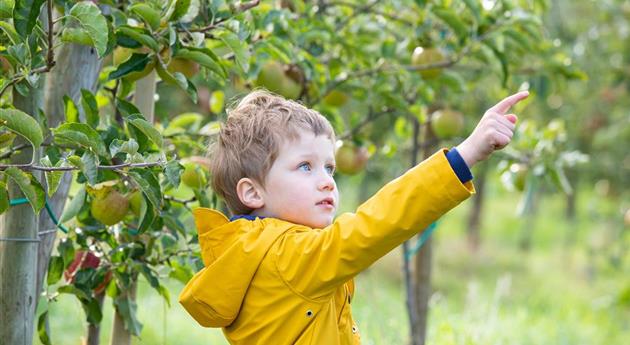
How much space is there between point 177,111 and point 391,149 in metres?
3.26

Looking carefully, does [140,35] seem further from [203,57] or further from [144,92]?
[144,92]

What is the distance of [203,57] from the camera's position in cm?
174

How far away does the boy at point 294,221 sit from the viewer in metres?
1.28

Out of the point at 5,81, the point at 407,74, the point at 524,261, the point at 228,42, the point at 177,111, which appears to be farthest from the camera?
the point at 524,261

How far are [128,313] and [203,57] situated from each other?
0.70 m

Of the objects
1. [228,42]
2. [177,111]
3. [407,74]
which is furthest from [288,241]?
[177,111]

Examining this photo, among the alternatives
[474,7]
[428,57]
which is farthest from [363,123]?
[474,7]

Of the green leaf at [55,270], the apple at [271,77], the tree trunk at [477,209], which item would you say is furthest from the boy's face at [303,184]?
the tree trunk at [477,209]

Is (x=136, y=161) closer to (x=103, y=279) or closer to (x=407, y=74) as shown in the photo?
(x=103, y=279)

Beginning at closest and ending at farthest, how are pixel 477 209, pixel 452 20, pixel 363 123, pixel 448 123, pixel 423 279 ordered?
pixel 452 20, pixel 363 123, pixel 448 123, pixel 423 279, pixel 477 209

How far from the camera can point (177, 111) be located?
5.94m

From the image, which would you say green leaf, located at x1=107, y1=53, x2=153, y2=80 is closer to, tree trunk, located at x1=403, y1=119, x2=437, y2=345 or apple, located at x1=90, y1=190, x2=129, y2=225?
apple, located at x1=90, y1=190, x2=129, y2=225

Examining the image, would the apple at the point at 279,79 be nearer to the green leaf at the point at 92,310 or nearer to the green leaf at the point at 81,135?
the green leaf at the point at 92,310

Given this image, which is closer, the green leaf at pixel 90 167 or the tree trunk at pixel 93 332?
the green leaf at pixel 90 167
